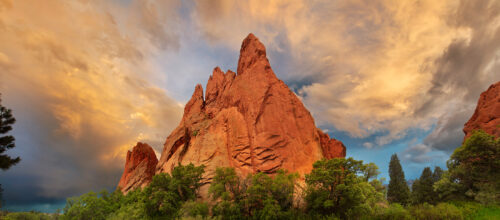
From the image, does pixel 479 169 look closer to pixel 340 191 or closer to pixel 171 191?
pixel 340 191

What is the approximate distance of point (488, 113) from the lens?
43625 millimetres

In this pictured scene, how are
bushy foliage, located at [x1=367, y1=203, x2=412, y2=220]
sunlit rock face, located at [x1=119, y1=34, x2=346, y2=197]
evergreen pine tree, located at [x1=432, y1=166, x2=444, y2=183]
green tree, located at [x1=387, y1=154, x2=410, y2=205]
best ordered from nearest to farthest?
bushy foliage, located at [x1=367, y1=203, x2=412, y2=220] → sunlit rock face, located at [x1=119, y1=34, x2=346, y2=197] → green tree, located at [x1=387, y1=154, x2=410, y2=205] → evergreen pine tree, located at [x1=432, y1=166, x2=444, y2=183]

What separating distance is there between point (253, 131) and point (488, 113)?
160 feet

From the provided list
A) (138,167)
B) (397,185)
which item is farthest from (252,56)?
(397,185)

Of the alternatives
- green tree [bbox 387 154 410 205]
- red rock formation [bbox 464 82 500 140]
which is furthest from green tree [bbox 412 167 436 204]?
red rock formation [bbox 464 82 500 140]

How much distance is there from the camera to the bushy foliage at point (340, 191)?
27.1 m

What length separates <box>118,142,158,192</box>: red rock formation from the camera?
2518 inches

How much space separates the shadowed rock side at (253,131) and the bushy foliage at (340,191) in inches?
353

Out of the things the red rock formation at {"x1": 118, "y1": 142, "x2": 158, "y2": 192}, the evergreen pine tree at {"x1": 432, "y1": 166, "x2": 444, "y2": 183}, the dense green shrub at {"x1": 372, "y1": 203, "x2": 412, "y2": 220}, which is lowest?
the dense green shrub at {"x1": 372, "y1": 203, "x2": 412, "y2": 220}

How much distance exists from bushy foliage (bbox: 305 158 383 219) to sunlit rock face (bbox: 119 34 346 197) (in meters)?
8.91

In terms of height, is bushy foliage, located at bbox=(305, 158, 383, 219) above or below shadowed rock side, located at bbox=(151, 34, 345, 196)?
below

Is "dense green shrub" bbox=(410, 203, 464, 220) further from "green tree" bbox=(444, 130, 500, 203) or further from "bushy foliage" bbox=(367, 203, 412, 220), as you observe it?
"green tree" bbox=(444, 130, 500, 203)

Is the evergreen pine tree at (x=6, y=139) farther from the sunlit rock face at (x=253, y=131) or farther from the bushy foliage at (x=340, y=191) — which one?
the bushy foliage at (x=340, y=191)

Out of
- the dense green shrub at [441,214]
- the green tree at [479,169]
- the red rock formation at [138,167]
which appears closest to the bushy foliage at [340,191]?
the dense green shrub at [441,214]
